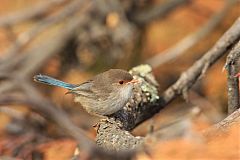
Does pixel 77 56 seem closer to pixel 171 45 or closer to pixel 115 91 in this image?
pixel 171 45

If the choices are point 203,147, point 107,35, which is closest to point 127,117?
point 203,147

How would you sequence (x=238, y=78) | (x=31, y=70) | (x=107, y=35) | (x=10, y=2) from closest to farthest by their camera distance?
(x=238, y=78) → (x=31, y=70) → (x=107, y=35) → (x=10, y=2)

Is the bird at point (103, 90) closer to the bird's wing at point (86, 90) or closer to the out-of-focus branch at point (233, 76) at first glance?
the bird's wing at point (86, 90)

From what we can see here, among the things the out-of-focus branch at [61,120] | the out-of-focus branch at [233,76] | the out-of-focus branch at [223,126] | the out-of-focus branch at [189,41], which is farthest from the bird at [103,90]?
the out-of-focus branch at [189,41]

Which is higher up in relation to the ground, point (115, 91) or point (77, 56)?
point (77, 56)

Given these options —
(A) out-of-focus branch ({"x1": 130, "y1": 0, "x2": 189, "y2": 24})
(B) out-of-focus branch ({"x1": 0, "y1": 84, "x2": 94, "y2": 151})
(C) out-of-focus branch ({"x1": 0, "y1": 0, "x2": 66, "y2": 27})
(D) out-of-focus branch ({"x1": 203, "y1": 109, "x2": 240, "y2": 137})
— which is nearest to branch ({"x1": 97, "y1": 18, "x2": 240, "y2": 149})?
(D) out-of-focus branch ({"x1": 203, "y1": 109, "x2": 240, "y2": 137})

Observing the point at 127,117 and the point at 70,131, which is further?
the point at 127,117

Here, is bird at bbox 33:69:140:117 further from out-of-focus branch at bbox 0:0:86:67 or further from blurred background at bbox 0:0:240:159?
out-of-focus branch at bbox 0:0:86:67
